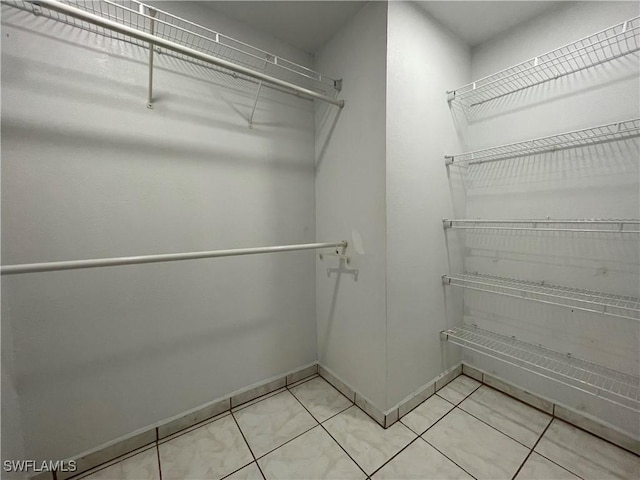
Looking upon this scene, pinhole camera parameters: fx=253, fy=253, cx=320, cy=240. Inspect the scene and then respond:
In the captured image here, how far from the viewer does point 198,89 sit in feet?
4.03

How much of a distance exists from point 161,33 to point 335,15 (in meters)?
0.85

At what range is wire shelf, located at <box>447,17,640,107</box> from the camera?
1060mm

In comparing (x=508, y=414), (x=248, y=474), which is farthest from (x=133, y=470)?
(x=508, y=414)

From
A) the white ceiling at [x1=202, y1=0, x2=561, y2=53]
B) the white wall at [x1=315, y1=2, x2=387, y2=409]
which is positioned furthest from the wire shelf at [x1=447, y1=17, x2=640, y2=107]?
the white wall at [x1=315, y1=2, x2=387, y2=409]

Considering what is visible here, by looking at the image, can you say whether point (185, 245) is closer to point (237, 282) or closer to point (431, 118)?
point (237, 282)

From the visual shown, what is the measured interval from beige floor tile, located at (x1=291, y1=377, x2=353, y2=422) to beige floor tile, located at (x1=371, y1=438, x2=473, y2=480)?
14.2 inches

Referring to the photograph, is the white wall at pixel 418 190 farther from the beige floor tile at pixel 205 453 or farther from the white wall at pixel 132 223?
the beige floor tile at pixel 205 453

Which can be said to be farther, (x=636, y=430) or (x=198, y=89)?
(x=198, y=89)

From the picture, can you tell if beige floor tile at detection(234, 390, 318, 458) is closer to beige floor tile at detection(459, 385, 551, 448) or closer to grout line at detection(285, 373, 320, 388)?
grout line at detection(285, 373, 320, 388)

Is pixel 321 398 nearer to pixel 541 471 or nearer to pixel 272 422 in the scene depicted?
pixel 272 422

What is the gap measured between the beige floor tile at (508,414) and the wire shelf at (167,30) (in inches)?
75.0

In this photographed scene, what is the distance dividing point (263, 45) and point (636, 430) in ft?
8.34

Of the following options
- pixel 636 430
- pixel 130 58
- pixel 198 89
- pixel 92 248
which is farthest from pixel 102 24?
pixel 636 430

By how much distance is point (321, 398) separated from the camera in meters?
1.45
